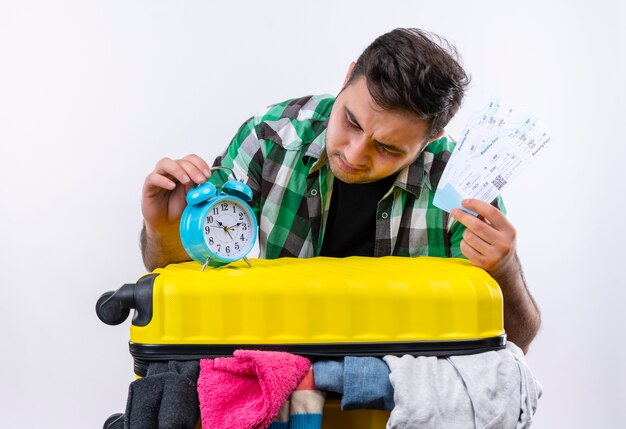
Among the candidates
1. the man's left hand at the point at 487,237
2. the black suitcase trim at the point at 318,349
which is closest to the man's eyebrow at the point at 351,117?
the man's left hand at the point at 487,237

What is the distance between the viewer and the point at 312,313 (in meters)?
1.16

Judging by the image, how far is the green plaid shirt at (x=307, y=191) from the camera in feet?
5.12

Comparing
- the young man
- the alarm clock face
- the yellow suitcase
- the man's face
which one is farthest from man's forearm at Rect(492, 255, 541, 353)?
the alarm clock face

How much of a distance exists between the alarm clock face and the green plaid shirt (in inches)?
11.5

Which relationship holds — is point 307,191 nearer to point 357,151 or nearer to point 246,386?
point 357,151

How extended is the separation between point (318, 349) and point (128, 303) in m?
0.25

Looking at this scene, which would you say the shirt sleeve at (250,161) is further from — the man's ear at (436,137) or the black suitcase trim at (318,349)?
the black suitcase trim at (318,349)

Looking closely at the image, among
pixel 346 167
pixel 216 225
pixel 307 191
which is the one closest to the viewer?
pixel 216 225

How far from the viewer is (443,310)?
1.19 m

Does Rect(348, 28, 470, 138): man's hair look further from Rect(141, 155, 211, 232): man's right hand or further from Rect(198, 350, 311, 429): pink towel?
Rect(198, 350, 311, 429): pink towel

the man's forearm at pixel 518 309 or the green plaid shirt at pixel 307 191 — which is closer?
the man's forearm at pixel 518 309

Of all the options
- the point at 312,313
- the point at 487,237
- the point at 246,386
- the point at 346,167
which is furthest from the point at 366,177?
the point at 246,386

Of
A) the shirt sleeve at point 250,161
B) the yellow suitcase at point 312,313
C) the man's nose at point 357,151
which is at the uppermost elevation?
the man's nose at point 357,151

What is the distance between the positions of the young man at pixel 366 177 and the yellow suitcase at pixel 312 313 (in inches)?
5.1
